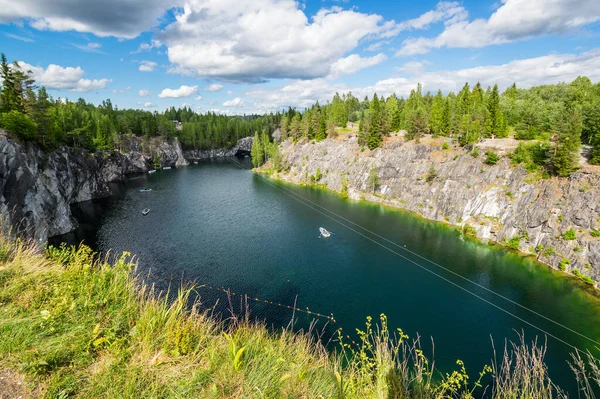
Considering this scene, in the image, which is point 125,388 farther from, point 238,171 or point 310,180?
point 238,171

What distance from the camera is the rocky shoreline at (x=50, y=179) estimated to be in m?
37.5

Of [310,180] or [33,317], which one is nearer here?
[33,317]

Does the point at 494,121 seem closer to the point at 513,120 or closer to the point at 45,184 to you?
the point at 513,120


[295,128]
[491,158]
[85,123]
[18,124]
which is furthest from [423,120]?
[85,123]

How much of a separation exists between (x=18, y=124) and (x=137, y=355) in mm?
54475

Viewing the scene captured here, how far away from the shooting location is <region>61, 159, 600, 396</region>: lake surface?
3106cm

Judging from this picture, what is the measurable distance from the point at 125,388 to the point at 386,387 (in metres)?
5.10

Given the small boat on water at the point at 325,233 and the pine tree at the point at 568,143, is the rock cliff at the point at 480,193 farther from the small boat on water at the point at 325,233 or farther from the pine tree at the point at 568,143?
the small boat on water at the point at 325,233

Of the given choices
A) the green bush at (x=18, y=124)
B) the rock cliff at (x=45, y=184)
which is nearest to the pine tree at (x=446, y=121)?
the rock cliff at (x=45, y=184)

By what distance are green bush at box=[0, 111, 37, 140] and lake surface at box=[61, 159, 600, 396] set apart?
18.4 m

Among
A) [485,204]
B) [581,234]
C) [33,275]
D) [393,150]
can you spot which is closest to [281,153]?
[393,150]

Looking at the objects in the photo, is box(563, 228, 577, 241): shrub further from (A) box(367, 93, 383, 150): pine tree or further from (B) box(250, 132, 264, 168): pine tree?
(B) box(250, 132, 264, 168): pine tree

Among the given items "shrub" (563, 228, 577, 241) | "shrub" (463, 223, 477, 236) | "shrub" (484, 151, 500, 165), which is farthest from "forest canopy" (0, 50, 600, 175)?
"shrub" (463, 223, 477, 236)

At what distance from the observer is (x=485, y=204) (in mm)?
58594
